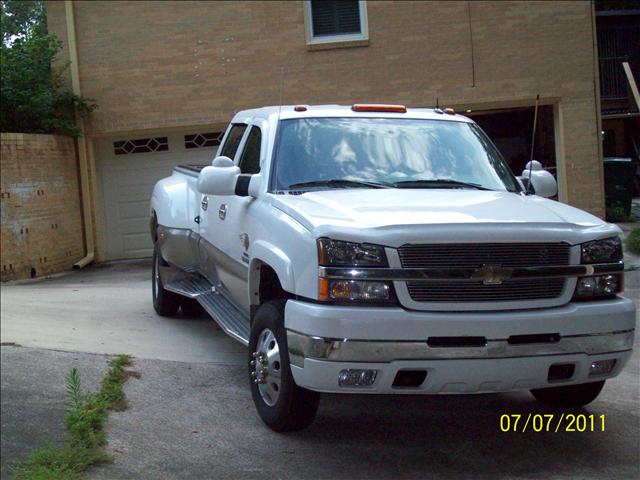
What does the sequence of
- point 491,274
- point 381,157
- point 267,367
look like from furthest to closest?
point 381,157, point 267,367, point 491,274

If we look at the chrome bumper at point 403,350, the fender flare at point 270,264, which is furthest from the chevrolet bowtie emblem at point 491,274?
the fender flare at point 270,264

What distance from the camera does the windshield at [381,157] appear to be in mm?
6082

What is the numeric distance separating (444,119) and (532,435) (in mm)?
2492

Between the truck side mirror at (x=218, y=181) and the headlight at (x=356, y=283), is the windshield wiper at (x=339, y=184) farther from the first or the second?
the headlight at (x=356, y=283)

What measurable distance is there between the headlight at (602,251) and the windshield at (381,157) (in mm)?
1180

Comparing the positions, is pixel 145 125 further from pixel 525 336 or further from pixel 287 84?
pixel 525 336

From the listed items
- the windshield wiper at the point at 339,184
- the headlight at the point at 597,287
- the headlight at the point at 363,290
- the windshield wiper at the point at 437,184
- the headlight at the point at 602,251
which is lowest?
the headlight at the point at 597,287

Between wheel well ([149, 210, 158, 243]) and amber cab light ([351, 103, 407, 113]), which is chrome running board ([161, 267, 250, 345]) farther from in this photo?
amber cab light ([351, 103, 407, 113])

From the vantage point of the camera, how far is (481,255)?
192 inches

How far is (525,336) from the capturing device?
4.88 metres

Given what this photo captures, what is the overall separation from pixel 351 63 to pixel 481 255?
34.4 feet

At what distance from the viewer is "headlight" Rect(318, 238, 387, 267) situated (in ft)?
15.8

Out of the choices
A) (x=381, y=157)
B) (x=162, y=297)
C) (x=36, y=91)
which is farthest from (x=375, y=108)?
(x=36, y=91)

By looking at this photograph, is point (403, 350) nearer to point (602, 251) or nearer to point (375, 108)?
point (602, 251)
